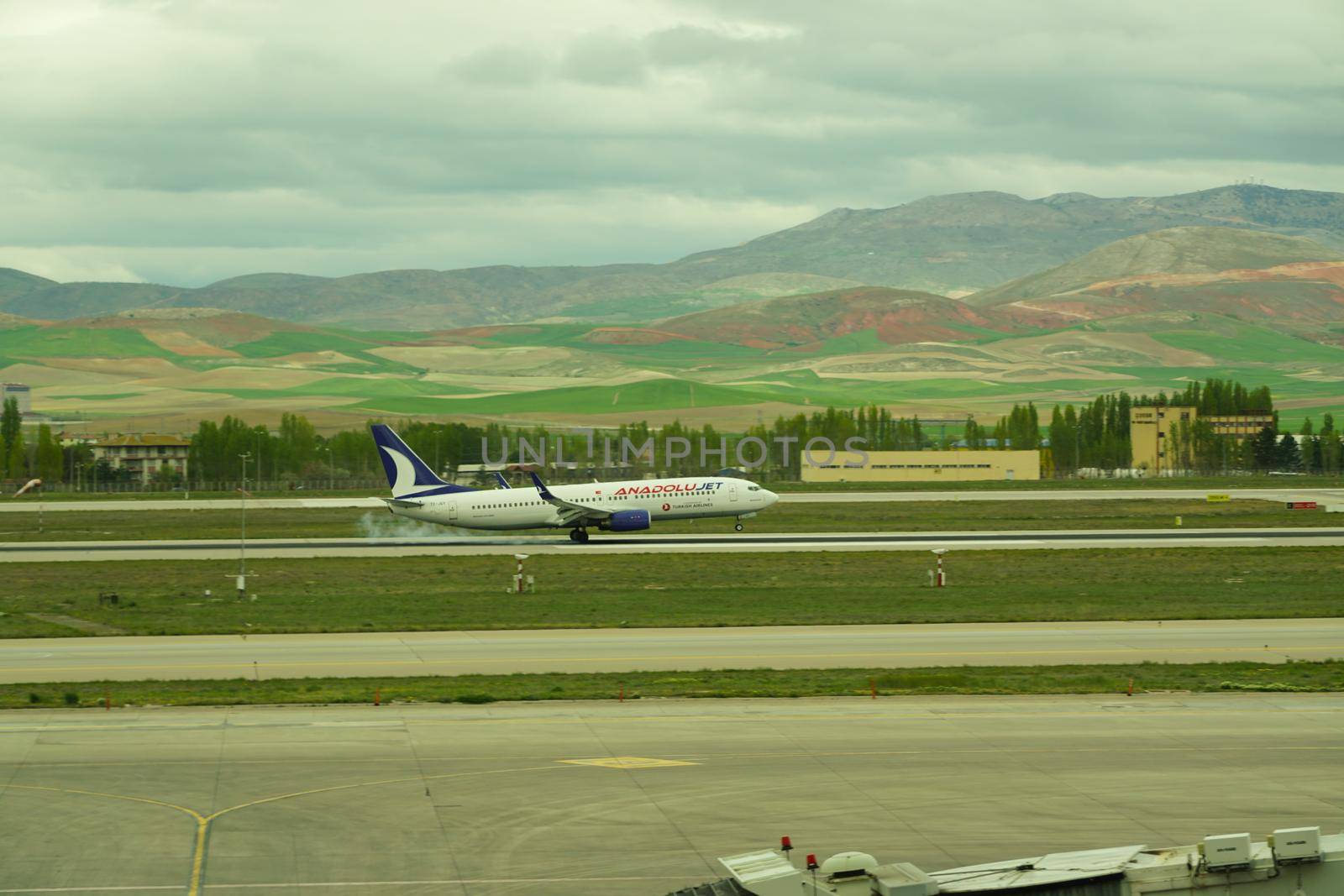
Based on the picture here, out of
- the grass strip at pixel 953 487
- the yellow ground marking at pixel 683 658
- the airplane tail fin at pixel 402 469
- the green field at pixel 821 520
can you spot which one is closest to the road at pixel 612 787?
the yellow ground marking at pixel 683 658

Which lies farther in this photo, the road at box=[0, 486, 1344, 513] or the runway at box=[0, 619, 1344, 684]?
the road at box=[0, 486, 1344, 513]

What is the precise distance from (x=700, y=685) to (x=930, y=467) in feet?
442

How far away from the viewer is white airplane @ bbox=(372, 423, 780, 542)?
82375mm

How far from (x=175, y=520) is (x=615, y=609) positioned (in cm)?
5998

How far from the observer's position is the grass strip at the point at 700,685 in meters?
33.7

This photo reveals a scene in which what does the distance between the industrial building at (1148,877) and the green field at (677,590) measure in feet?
121

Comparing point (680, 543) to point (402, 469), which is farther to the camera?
point (402, 469)

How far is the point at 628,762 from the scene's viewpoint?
87.7ft

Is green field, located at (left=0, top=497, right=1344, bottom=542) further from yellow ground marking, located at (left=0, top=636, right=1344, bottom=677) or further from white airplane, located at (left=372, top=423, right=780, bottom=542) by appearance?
yellow ground marking, located at (left=0, top=636, right=1344, bottom=677)

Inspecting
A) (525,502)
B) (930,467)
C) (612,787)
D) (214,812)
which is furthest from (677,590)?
(930,467)

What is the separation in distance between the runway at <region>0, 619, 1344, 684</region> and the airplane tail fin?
1447 inches

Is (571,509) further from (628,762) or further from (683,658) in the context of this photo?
(628,762)

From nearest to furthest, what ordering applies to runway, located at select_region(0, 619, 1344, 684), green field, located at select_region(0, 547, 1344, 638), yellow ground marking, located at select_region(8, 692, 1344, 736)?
yellow ground marking, located at select_region(8, 692, 1344, 736) < runway, located at select_region(0, 619, 1344, 684) < green field, located at select_region(0, 547, 1344, 638)

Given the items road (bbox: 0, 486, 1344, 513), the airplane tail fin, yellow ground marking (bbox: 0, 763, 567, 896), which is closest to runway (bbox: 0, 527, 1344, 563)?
the airplane tail fin
